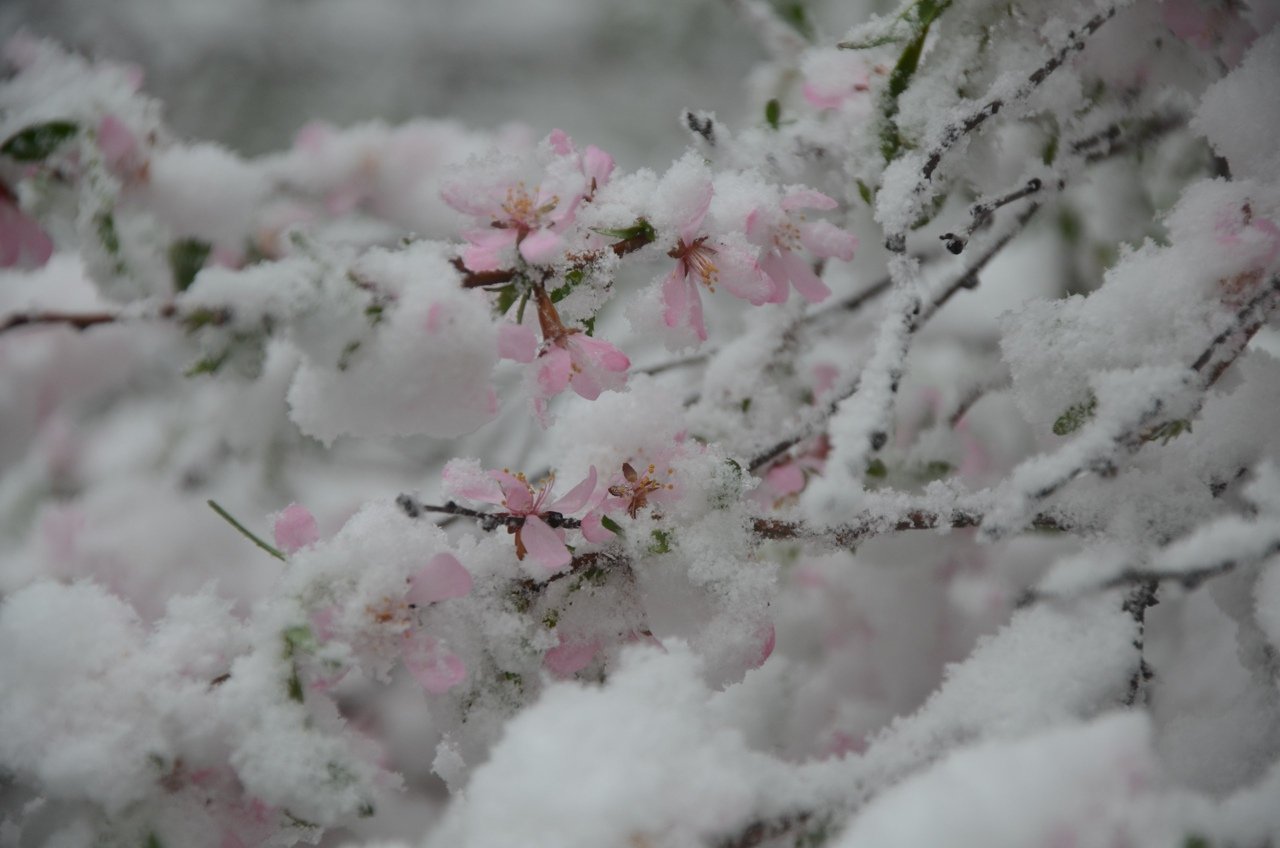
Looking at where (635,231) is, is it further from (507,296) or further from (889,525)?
(889,525)

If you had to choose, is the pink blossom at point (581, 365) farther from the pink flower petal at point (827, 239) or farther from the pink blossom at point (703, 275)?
the pink flower petal at point (827, 239)

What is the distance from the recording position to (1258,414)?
66 centimetres

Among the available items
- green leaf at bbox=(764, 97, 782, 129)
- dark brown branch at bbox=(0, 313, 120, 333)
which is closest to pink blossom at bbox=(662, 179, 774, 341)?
green leaf at bbox=(764, 97, 782, 129)

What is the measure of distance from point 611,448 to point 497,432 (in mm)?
954

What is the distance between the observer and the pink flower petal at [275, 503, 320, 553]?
658mm

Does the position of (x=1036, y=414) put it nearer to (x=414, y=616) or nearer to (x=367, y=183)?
(x=414, y=616)

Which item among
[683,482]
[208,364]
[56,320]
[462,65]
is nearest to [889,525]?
[683,482]

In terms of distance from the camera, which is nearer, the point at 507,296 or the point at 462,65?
the point at 507,296

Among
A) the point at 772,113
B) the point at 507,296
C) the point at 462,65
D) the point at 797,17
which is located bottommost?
the point at 507,296

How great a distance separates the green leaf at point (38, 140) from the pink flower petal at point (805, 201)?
0.57 metres

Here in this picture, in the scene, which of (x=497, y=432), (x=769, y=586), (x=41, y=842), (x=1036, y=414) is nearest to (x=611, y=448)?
(x=769, y=586)

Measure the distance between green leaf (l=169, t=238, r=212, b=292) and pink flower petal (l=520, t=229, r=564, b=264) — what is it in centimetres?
29

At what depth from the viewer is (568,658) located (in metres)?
0.65

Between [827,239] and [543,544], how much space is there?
1.18 feet
